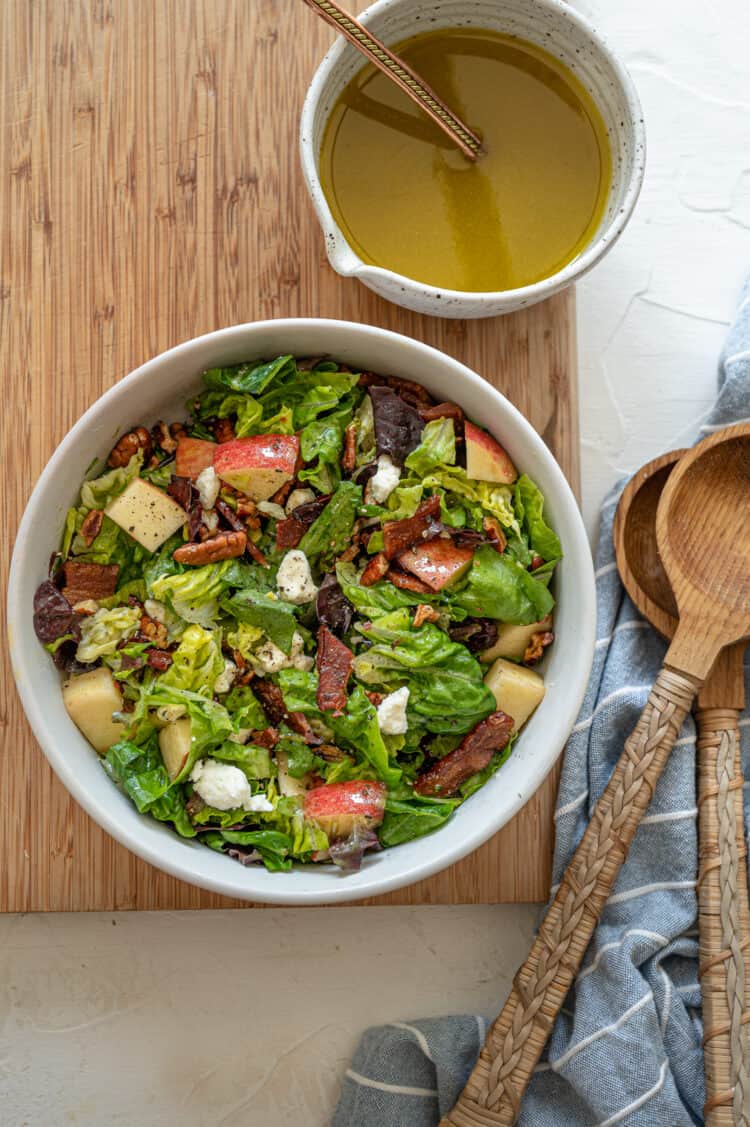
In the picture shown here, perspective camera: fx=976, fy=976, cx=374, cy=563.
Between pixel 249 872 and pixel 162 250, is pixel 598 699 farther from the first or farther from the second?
pixel 162 250

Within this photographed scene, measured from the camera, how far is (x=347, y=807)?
6.66 ft

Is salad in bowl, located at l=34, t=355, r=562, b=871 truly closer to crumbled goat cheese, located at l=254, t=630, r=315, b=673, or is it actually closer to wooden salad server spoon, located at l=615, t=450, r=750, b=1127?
crumbled goat cheese, located at l=254, t=630, r=315, b=673

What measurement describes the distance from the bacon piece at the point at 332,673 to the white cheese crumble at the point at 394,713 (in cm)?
9

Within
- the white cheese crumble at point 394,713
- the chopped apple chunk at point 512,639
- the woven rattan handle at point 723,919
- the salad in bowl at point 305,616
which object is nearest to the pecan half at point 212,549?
the salad in bowl at point 305,616

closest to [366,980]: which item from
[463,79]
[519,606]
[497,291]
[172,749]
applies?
[172,749]

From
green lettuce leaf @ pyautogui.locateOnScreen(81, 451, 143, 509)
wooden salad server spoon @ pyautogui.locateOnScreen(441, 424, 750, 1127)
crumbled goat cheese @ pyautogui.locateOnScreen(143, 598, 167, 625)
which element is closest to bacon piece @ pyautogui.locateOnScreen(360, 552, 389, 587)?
crumbled goat cheese @ pyautogui.locateOnScreen(143, 598, 167, 625)

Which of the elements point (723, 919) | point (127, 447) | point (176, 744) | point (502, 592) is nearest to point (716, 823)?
point (723, 919)

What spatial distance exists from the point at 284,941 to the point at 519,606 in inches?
42.6

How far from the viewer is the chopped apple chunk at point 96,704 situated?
6.76ft

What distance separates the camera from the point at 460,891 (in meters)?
2.29

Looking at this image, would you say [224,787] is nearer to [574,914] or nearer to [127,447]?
[127,447]

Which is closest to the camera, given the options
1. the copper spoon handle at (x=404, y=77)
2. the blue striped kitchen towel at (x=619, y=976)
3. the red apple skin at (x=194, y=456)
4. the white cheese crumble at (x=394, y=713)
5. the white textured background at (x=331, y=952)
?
the copper spoon handle at (x=404, y=77)

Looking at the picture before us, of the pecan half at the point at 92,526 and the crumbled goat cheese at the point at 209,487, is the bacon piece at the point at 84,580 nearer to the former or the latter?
the pecan half at the point at 92,526

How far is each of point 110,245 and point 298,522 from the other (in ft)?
2.62
